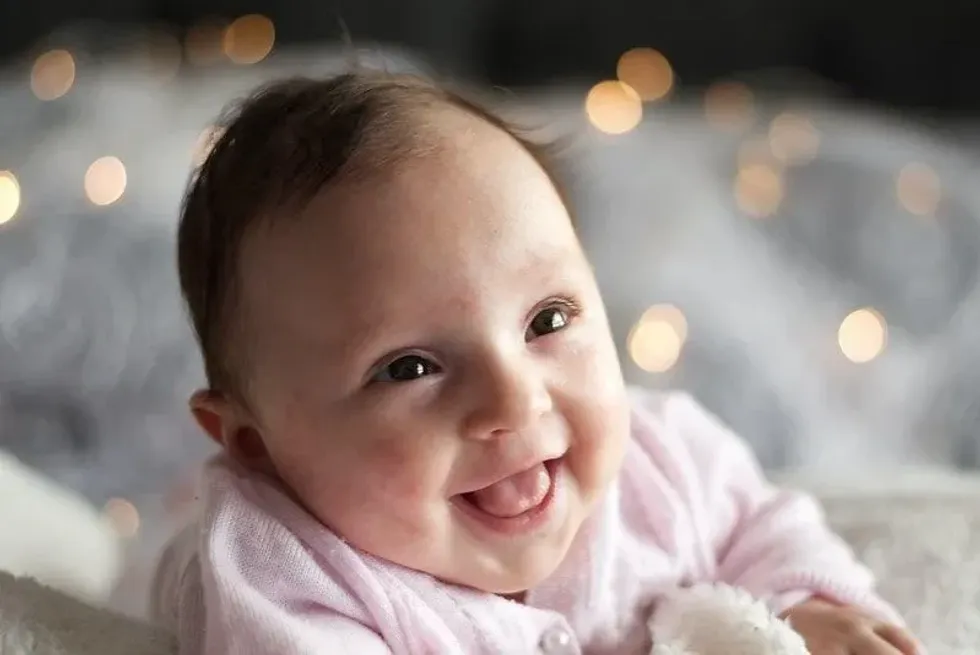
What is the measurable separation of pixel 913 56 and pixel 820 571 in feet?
4.44

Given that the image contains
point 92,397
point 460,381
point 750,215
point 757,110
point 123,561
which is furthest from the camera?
point 757,110

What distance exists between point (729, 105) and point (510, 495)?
1.30 m

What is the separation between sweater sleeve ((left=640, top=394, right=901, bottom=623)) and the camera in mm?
831

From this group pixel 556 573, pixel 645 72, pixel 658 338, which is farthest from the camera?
pixel 645 72

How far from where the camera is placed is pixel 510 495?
72cm

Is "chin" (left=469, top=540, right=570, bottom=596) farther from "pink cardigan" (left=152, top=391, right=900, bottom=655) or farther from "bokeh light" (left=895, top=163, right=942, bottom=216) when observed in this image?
"bokeh light" (left=895, top=163, right=942, bottom=216)

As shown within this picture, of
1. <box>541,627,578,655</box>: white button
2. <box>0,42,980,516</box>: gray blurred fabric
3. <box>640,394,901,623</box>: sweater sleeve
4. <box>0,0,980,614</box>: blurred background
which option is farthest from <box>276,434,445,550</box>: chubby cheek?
<box>0,42,980,516</box>: gray blurred fabric

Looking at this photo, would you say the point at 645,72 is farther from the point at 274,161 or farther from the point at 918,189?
the point at 274,161

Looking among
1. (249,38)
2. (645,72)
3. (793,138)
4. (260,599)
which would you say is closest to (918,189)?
(793,138)

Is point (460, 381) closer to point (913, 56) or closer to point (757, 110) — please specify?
point (757, 110)

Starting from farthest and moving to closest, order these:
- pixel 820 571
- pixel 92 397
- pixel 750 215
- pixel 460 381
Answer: pixel 750 215 → pixel 92 397 → pixel 820 571 → pixel 460 381

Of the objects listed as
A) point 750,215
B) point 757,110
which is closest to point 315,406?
point 750,215

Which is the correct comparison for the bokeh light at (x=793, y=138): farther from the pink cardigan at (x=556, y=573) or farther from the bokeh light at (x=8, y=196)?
the bokeh light at (x=8, y=196)

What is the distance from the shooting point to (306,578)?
716mm
